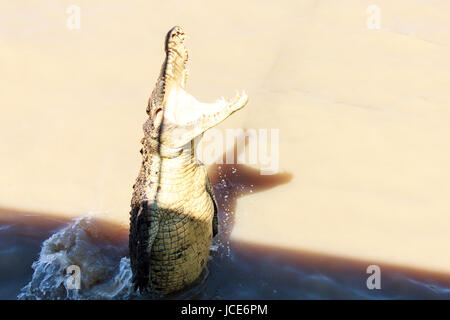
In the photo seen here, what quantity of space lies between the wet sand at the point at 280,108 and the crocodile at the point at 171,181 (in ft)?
3.08

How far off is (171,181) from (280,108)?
2.78 meters

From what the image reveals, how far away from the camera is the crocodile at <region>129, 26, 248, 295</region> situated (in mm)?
2777

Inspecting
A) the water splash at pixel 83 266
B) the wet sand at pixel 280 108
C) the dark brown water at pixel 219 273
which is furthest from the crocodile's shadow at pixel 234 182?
the water splash at pixel 83 266

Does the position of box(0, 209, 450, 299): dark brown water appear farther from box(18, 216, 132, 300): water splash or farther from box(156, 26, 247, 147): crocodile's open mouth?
box(156, 26, 247, 147): crocodile's open mouth

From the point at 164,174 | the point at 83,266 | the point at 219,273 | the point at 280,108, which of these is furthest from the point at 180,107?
the point at 280,108

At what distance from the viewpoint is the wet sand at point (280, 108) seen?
13.3ft

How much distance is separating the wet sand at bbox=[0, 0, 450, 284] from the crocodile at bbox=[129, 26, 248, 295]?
0.94m

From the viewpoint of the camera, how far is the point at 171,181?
290 centimetres

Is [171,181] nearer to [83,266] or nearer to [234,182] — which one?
[83,266]

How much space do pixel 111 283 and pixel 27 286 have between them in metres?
0.66

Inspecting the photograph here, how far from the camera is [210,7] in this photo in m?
7.50

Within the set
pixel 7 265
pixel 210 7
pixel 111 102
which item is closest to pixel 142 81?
pixel 111 102

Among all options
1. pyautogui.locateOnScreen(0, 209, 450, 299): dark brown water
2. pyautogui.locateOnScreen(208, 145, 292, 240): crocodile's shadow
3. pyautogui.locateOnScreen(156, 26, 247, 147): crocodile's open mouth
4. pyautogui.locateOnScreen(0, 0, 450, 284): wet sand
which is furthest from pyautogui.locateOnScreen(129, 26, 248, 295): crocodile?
pyautogui.locateOnScreen(208, 145, 292, 240): crocodile's shadow
